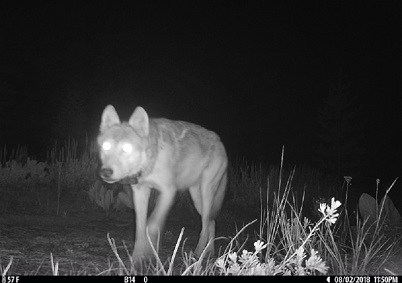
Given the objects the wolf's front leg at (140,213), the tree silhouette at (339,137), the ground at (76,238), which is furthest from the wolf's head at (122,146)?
the tree silhouette at (339,137)

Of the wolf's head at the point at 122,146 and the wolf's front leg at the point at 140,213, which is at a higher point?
the wolf's head at the point at 122,146

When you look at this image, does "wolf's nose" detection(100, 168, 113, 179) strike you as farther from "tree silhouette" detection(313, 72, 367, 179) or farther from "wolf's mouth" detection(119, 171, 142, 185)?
"tree silhouette" detection(313, 72, 367, 179)

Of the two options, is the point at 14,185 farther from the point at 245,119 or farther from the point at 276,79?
the point at 276,79

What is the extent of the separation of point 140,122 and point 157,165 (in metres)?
0.46

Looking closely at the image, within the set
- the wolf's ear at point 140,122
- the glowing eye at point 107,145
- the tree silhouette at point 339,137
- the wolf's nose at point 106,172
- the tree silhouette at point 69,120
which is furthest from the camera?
the tree silhouette at point 69,120

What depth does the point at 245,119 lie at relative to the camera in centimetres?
5003

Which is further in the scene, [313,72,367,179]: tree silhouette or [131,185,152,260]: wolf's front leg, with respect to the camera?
[313,72,367,179]: tree silhouette

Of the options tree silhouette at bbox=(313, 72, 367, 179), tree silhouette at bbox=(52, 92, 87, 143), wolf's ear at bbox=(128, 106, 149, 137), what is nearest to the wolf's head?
wolf's ear at bbox=(128, 106, 149, 137)

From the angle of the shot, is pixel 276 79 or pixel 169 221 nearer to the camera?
pixel 169 221

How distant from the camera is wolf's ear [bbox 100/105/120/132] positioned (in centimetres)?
516

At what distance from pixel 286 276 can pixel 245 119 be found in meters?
47.2

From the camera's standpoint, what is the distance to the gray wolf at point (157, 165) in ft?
16.0

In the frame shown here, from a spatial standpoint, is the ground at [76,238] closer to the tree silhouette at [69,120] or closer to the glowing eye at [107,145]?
the glowing eye at [107,145]

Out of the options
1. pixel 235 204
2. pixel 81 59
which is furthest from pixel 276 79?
pixel 235 204
